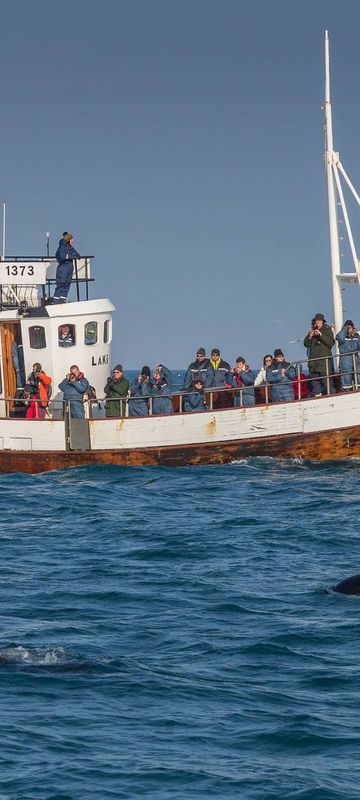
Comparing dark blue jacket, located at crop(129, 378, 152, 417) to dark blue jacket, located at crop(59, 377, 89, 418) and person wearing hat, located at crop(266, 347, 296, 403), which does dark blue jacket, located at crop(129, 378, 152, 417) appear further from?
person wearing hat, located at crop(266, 347, 296, 403)

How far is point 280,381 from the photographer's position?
33.4 meters

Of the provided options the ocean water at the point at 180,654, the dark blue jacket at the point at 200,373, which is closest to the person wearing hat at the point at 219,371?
the dark blue jacket at the point at 200,373

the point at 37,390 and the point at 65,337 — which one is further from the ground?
the point at 65,337

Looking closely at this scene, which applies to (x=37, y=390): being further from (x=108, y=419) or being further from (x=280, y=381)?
(x=280, y=381)

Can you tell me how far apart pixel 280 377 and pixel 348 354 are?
171 cm

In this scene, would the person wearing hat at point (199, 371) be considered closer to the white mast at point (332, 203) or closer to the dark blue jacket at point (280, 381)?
the dark blue jacket at point (280, 381)

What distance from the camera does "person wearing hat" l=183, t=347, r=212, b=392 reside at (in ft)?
112

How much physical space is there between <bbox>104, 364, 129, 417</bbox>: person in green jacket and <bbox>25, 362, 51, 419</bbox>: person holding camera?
60.1 inches

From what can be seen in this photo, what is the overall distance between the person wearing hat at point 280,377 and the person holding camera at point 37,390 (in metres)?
5.52

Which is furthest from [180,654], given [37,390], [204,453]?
Result: [37,390]

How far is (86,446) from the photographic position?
3412cm

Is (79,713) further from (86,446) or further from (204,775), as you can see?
(86,446)

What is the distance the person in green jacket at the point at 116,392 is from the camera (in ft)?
112

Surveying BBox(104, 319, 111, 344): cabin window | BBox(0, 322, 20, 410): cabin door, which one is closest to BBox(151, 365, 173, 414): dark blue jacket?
BBox(104, 319, 111, 344): cabin window
